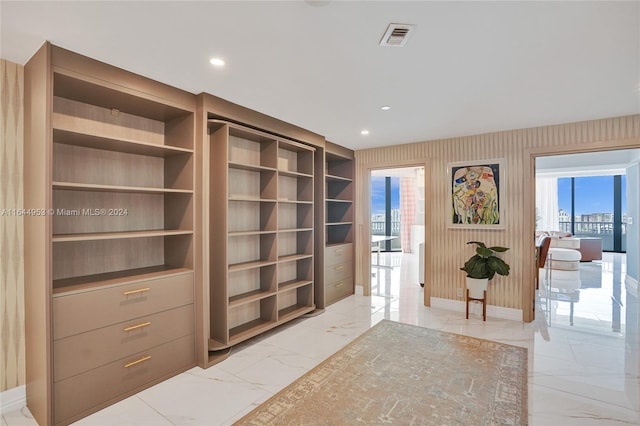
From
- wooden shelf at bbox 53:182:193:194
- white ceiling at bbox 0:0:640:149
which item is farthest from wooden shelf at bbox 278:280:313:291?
white ceiling at bbox 0:0:640:149

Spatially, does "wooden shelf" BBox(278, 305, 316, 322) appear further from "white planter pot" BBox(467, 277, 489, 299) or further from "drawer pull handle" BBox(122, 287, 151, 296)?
"white planter pot" BBox(467, 277, 489, 299)

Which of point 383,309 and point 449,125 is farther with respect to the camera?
point 383,309

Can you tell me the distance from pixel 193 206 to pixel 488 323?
3.77 meters

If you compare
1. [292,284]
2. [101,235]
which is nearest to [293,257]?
[292,284]

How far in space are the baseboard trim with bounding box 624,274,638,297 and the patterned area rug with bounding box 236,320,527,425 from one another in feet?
13.3

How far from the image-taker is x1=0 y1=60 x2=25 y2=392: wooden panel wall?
2166mm

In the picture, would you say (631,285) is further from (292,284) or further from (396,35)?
(396,35)

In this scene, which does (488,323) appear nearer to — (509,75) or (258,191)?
(509,75)

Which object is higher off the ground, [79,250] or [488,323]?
[79,250]

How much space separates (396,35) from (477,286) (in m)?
3.35

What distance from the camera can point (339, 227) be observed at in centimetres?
544

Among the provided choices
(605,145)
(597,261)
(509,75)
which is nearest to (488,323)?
(605,145)

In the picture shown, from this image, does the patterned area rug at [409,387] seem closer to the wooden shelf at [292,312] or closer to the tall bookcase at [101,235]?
the wooden shelf at [292,312]

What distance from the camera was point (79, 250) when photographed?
2414 millimetres
